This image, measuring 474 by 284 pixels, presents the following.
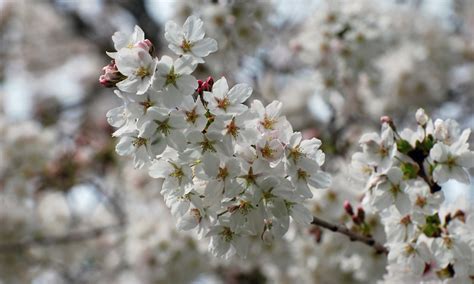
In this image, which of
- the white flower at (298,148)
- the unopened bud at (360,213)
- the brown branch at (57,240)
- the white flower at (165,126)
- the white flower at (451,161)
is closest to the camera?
the white flower at (165,126)

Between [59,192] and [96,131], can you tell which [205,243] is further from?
[96,131]

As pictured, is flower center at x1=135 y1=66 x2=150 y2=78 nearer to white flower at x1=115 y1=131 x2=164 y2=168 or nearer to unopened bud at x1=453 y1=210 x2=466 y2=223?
white flower at x1=115 y1=131 x2=164 y2=168

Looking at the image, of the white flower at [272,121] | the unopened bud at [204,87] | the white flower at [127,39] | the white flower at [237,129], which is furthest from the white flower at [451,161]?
the white flower at [127,39]

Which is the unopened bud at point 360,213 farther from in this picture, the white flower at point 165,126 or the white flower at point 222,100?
the white flower at point 165,126

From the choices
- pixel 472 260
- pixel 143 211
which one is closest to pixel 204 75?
pixel 143 211

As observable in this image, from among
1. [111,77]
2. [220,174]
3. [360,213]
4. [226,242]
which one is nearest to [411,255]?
[360,213]

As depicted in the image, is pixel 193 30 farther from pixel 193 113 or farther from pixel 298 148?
pixel 298 148

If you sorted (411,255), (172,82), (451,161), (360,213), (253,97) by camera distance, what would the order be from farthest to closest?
(253,97), (360,213), (411,255), (451,161), (172,82)

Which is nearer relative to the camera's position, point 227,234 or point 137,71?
point 137,71
